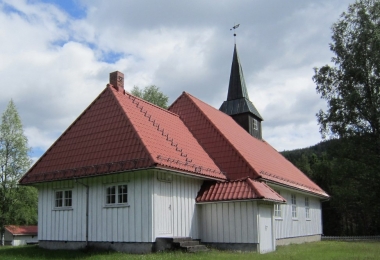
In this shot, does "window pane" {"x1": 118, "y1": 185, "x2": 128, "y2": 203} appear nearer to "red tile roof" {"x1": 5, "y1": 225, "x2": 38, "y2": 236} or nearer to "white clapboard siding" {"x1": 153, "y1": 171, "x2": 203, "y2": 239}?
A: "white clapboard siding" {"x1": 153, "y1": 171, "x2": 203, "y2": 239}

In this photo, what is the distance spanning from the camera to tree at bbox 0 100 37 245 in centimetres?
3644

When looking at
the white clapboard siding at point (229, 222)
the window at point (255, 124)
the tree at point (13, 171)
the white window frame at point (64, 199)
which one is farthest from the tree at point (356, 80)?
the tree at point (13, 171)

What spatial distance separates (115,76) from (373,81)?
49.2 feet

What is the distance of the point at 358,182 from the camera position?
1054 inches

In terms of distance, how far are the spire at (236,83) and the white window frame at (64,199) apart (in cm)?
1428

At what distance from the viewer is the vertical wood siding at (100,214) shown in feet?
46.9

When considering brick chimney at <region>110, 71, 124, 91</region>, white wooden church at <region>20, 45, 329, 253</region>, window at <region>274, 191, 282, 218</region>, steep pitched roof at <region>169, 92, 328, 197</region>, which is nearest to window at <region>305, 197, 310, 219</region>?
steep pitched roof at <region>169, 92, 328, 197</region>

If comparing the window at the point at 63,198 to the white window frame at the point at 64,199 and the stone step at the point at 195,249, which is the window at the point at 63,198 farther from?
the stone step at the point at 195,249

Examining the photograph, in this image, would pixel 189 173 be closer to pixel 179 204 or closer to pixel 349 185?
pixel 179 204

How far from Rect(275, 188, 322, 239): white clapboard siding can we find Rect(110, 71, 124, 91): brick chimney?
910 centimetres

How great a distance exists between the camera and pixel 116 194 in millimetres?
15141

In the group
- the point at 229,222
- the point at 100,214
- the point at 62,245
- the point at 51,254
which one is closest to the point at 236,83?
the point at 229,222

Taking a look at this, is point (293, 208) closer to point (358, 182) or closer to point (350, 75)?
point (358, 182)

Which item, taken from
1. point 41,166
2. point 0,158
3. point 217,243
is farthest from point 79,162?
point 0,158
